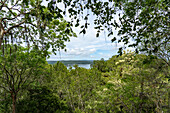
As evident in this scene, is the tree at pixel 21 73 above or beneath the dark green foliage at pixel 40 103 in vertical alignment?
above

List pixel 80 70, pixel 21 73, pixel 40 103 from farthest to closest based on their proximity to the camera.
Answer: pixel 80 70 → pixel 40 103 → pixel 21 73

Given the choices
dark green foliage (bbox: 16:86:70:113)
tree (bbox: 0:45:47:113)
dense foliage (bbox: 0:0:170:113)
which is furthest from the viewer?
dark green foliage (bbox: 16:86:70:113)

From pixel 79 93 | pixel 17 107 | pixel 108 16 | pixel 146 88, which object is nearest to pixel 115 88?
pixel 146 88

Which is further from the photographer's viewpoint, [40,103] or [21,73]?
[40,103]

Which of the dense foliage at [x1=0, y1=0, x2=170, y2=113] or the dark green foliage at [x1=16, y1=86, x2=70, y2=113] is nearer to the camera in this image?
the dense foliage at [x1=0, y1=0, x2=170, y2=113]

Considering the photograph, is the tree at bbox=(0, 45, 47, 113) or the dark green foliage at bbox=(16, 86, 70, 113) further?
the dark green foliage at bbox=(16, 86, 70, 113)

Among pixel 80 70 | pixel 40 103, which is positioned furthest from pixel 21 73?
pixel 80 70

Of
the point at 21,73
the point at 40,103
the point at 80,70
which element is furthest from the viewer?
the point at 80,70

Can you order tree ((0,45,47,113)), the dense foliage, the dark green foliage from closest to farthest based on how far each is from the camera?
the dense foliage
tree ((0,45,47,113))
the dark green foliage

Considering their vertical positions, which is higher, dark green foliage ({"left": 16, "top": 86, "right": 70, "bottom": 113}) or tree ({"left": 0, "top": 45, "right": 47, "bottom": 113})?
tree ({"left": 0, "top": 45, "right": 47, "bottom": 113})

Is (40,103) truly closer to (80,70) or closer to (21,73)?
(21,73)

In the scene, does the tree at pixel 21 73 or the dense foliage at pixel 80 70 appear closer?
the dense foliage at pixel 80 70

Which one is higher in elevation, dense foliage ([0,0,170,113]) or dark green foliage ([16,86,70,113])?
dense foliage ([0,0,170,113])

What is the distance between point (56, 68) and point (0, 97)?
793 cm
